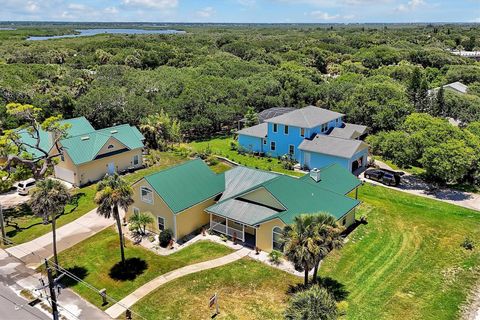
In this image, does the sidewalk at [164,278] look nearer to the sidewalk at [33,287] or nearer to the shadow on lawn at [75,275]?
the sidewalk at [33,287]

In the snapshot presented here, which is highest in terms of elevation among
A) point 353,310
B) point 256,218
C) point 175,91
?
point 175,91

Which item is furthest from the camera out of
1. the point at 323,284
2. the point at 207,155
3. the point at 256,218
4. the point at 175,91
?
the point at 175,91

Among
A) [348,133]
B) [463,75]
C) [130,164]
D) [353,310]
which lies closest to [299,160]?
[348,133]

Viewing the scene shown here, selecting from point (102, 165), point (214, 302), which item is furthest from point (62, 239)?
point (214, 302)

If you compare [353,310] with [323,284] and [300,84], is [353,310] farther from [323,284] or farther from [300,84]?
[300,84]

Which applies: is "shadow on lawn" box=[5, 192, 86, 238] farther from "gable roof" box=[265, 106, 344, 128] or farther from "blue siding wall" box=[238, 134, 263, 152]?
"gable roof" box=[265, 106, 344, 128]

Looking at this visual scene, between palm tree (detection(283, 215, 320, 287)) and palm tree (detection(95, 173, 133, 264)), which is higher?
palm tree (detection(95, 173, 133, 264))

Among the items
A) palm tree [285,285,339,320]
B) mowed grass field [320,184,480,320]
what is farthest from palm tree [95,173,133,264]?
mowed grass field [320,184,480,320]
